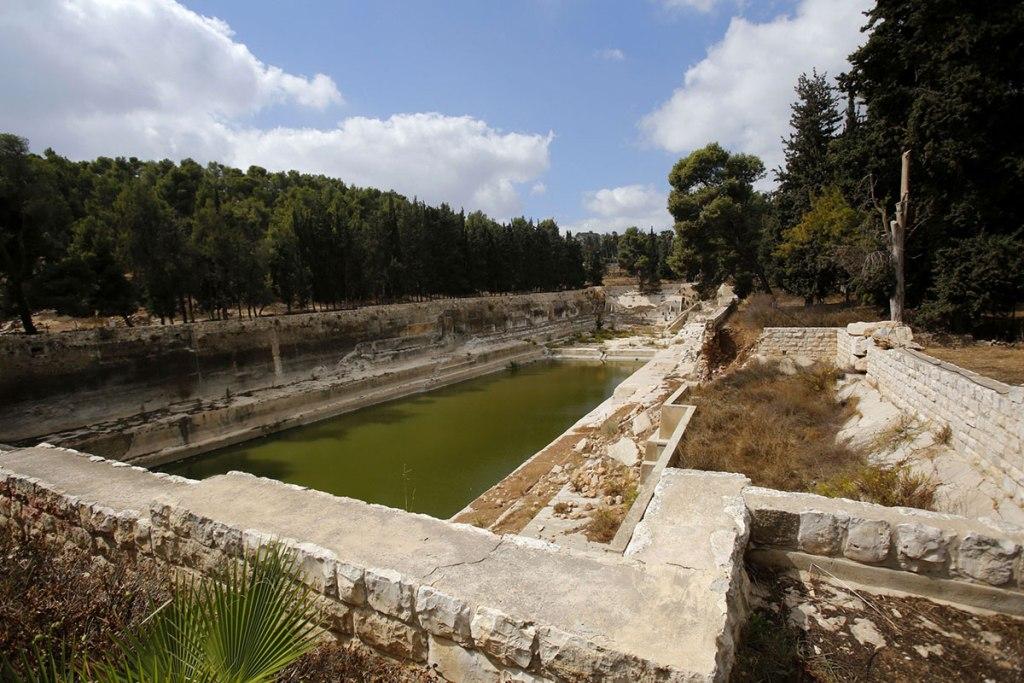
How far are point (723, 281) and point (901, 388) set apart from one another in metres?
30.5

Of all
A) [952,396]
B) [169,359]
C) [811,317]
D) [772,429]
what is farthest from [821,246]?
[169,359]

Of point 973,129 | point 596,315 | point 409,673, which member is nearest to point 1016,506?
point 409,673

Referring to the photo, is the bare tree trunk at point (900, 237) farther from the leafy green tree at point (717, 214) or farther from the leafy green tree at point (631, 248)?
the leafy green tree at point (631, 248)

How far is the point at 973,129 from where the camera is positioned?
969cm

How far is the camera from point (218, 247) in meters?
19.8

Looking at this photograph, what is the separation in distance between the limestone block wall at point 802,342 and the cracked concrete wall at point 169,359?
15001 mm

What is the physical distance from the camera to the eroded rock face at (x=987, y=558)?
245 centimetres

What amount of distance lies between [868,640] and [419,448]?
11729 mm

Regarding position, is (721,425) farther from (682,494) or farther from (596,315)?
(596,315)

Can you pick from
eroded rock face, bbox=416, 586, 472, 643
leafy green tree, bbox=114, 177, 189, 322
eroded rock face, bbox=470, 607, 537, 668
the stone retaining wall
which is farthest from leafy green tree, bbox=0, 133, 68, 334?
eroded rock face, bbox=470, 607, 537, 668

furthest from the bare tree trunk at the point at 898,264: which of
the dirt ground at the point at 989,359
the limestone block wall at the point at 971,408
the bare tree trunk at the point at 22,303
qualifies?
the bare tree trunk at the point at 22,303

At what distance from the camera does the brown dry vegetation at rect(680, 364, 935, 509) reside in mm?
4324

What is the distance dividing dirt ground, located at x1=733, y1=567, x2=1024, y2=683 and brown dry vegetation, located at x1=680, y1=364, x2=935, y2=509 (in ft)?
5.68

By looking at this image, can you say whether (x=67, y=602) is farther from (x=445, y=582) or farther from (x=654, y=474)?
(x=654, y=474)
